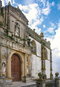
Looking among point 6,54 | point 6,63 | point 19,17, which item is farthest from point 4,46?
point 19,17

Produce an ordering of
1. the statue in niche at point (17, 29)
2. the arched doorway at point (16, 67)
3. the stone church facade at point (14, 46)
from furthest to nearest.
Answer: the statue in niche at point (17, 29), the arched doorway at point (16, 67), the stone church facade at point (14, 46)

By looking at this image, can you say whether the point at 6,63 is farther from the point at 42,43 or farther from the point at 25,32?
the point at 42,43

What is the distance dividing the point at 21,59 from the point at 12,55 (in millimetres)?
1392

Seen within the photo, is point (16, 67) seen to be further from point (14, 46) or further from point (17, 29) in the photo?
point (17, 29)

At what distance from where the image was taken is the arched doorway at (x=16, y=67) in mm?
12445

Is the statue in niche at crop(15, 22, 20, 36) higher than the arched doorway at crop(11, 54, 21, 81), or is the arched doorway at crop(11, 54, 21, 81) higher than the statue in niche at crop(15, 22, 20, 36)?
the statue in niche at crop(15, 22, 20, 36)

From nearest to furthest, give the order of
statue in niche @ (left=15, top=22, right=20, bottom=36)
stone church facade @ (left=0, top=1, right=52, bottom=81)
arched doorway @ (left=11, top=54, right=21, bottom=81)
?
stone church facade @ (left=0, top=1, right=52, bottom=81) → arched doorway @ (left=11, top=54, right=21, bottom=81) → statue in niche @ (left=15, top=22, right=20, bottom=36)

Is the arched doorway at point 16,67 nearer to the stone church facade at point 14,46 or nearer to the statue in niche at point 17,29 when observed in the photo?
the stone church facade at point 14,46

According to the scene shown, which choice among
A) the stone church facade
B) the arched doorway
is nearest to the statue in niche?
the stone church facade

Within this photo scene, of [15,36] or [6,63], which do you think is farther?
[15,36]

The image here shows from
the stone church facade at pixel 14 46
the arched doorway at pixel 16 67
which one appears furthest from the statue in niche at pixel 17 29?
the arched doorway at pixel 16 67

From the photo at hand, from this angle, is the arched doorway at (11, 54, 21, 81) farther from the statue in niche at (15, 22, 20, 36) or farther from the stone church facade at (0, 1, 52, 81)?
the statue in niche at (15, 22, 20, 36)

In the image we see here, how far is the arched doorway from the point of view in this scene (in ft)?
40.8

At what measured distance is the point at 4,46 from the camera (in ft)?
36.2
